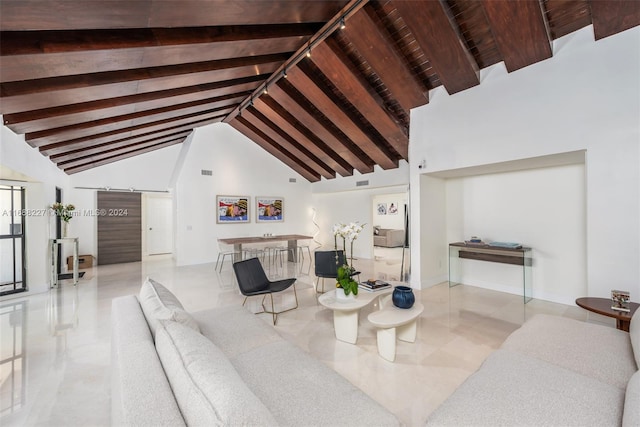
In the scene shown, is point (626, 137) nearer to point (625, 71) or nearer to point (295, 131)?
point (625, 71)

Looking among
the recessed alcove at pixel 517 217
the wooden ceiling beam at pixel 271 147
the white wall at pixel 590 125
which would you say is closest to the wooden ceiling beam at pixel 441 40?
the white wall at pixel 590 125

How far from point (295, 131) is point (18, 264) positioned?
580 centimetres

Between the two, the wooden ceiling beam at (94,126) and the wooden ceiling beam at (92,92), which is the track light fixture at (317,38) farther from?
the wooden ceiling beam at (94,126)

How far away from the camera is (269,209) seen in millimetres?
8758

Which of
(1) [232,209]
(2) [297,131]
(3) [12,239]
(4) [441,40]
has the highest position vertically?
(4) [441,40]

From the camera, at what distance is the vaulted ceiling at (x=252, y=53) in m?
2.34

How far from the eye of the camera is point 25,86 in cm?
273

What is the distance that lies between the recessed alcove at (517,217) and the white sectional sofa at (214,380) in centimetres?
386

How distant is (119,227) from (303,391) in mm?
8659

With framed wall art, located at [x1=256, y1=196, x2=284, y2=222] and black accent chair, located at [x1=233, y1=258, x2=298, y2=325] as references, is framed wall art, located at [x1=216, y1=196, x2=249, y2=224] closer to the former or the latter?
framed wall art, located at [x1=256, y1=196, x2=284, y2=222]

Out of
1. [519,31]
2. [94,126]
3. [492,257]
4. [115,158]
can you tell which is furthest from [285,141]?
[492,257]

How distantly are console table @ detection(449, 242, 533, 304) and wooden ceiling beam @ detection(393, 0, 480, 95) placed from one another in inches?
102

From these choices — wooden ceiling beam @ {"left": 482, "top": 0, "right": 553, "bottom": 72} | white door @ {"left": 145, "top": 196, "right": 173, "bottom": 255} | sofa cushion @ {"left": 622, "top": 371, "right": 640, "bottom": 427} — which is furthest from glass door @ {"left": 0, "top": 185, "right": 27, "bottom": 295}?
wooden ceiling beam @ {"left": 482, "top": 0, "right": 553, "bottom": 72}

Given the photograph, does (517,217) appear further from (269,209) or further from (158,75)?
(269,209)
